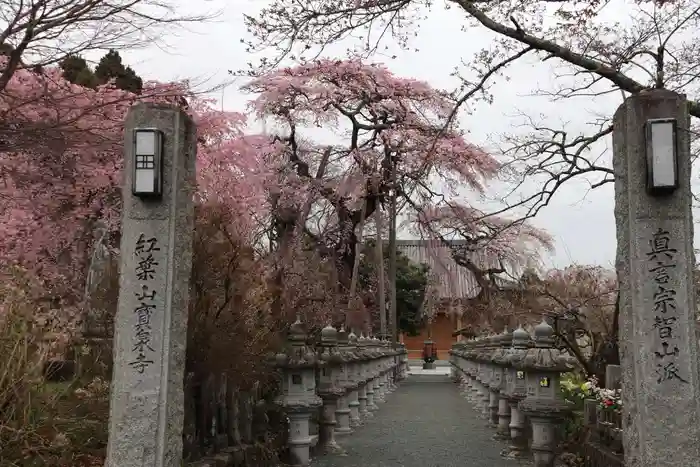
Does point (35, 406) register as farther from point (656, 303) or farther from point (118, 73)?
point (118, 73)

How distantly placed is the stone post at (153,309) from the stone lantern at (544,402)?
4.30 metres

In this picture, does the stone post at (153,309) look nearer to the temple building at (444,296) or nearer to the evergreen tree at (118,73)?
the evergreen tree at (118,73)

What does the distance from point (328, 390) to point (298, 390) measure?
1619 millimetres

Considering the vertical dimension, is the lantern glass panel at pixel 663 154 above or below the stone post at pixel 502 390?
above

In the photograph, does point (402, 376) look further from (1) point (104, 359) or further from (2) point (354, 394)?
(1) point (104, 359)

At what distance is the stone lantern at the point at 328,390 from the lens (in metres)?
9.21

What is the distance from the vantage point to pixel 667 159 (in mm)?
4344

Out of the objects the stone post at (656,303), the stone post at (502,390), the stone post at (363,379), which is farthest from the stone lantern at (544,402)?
the stone post at (363,379)

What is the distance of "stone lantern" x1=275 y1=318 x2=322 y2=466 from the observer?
7613mm

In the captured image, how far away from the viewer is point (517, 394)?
923cm

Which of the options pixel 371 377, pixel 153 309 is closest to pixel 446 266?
pixel 371 377

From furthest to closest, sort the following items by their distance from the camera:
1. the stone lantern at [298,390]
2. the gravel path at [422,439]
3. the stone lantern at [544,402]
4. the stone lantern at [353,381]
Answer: the stone lantern at [353,381] < the gravel path at [422,439] < the stone lantern at [298,390] < the stone lantern at [544,402]

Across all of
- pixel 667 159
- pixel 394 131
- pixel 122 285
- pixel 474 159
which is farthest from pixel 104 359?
pixel 474 159

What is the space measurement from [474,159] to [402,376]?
9661 mm
